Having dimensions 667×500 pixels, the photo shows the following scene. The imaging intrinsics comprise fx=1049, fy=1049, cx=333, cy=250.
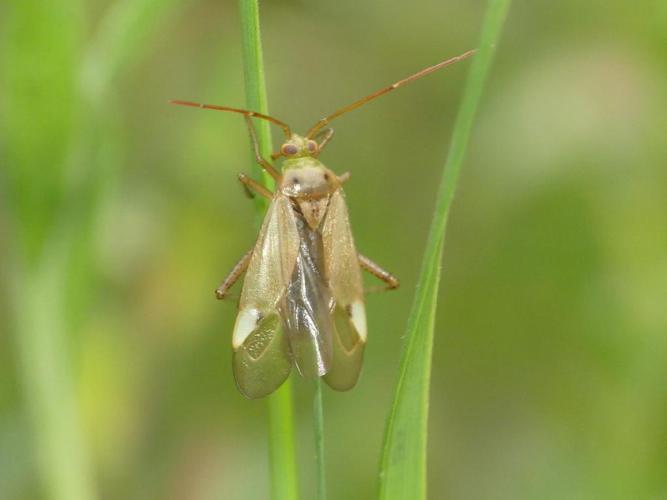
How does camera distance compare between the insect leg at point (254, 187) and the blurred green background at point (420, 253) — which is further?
the blurred green background at point (420, 253)

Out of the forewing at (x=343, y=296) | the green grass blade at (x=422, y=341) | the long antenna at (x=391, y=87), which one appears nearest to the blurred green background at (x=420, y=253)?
the forewing at (x=343, y=296)

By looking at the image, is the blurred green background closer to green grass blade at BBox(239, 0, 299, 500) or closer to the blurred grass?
the blurred grass

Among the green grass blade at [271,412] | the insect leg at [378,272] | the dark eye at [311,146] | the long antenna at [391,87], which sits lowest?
the green grass blade at [271,412]

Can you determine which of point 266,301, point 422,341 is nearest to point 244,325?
point 266,301

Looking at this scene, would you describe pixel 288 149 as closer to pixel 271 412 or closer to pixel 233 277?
pixel 233 277

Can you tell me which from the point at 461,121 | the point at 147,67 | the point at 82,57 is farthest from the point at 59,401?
the point at 147,67

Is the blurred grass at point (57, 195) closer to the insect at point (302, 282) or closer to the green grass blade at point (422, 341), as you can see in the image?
the insect at point (302, 282)

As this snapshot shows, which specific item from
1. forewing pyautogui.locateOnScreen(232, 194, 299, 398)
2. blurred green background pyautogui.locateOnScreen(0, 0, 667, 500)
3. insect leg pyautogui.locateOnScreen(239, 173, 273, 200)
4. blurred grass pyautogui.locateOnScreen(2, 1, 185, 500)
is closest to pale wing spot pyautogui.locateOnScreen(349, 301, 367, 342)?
forewing pyautogui.locateOnScreen(232, 194, 299, 398)

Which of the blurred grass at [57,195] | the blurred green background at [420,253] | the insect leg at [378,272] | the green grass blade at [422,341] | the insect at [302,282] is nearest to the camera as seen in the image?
the green grass blade at [422,341]
